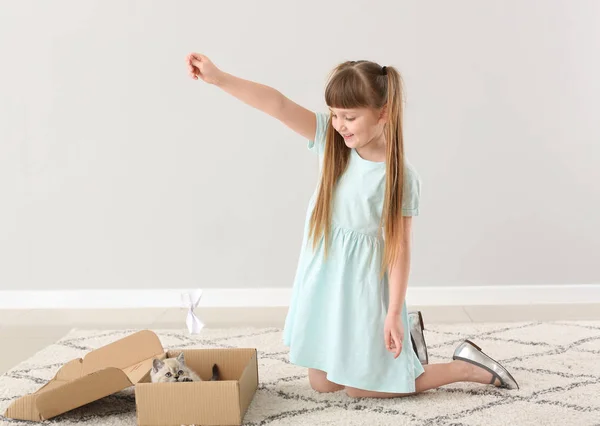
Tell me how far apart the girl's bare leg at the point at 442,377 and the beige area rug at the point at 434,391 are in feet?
0.08

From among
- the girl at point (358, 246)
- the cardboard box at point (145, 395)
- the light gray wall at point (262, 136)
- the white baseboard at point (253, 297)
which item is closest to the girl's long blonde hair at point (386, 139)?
the girl at point (358, 246)

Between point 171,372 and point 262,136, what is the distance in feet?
4.40

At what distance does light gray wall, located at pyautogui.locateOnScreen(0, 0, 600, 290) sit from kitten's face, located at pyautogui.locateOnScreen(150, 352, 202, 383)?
1.22 m

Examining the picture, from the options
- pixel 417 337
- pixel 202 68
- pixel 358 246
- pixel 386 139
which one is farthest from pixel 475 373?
pixel 202 68

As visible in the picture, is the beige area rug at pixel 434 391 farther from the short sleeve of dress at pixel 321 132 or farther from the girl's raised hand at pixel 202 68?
the girl's raised hand at pixel 202 68

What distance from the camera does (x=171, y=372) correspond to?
173 centimetres

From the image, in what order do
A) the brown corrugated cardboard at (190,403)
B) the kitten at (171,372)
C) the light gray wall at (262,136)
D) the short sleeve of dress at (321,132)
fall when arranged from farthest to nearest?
1. the light gray wall at (262,136)
2. the short sleeve of dress at (321,132)
3. the kitten at (171,372)
4. the brown corrugated cardboard at (190,403)

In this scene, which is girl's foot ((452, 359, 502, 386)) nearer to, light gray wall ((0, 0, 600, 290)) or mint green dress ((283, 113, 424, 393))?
mint green dress ((283, 113, 424, 393))

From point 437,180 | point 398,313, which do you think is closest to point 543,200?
point 437,180

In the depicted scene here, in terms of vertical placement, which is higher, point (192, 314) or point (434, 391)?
point (192, 314)

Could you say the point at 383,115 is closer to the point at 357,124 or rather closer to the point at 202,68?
the point at 357,124

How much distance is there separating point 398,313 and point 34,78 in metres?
1.85

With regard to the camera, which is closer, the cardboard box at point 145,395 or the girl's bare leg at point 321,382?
the cardboard box at point 145,395

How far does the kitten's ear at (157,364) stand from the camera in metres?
1.75
